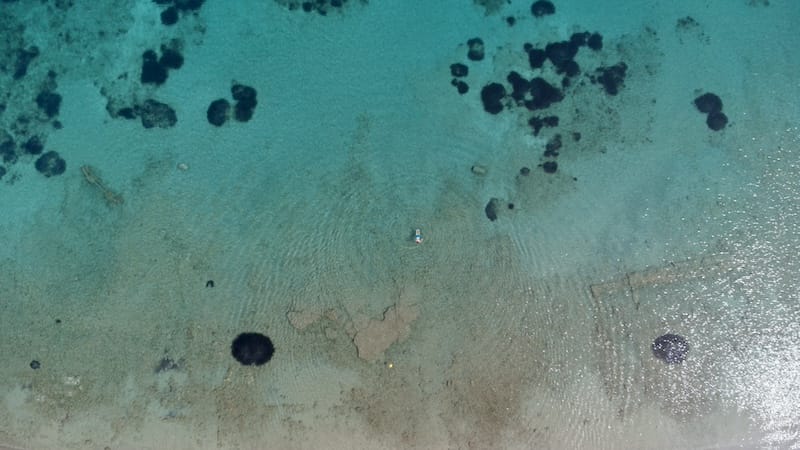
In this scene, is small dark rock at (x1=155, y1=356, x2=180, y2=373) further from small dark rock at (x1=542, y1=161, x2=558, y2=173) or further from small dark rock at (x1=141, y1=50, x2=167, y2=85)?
small dark rock at (x1=542, y1=161, x2=558, y2=173)

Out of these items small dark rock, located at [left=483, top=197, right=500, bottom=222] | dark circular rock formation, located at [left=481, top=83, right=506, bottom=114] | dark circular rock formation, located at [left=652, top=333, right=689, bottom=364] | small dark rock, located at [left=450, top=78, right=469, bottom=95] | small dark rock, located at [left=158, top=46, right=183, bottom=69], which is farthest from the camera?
small dark rock, located at [left=158, top=46, right=183, bottom=69]

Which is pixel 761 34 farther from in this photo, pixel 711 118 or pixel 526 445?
pixel 526 445

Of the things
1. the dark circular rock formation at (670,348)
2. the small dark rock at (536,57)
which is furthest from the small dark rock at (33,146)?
the dark circular rock formation at (670,348)

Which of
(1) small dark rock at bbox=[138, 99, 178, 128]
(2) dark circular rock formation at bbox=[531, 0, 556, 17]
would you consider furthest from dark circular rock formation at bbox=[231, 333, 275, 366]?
(2) dark circular rock formation at bbox=[531, 0, 556, 17]

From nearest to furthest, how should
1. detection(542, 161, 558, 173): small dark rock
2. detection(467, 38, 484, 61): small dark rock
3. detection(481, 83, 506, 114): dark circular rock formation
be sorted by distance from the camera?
detection(542, 161, 558, 173): small dark rock < detection(481, 83, 506, 114): dark circular rock formation < detection(467, 38, 484, 61): small dark rock

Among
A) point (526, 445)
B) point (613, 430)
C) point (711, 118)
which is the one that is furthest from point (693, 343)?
point (711, 118)
